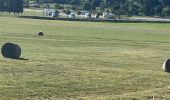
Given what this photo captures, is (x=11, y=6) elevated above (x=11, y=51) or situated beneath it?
situated beneath

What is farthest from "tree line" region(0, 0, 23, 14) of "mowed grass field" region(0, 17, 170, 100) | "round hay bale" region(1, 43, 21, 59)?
"round hay bale" region(1, 43, 21, 59)

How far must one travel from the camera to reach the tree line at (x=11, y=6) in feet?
561

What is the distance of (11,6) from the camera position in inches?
6905

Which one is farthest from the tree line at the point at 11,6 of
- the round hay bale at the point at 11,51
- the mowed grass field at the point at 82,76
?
the round hay bale at the point at 11,51

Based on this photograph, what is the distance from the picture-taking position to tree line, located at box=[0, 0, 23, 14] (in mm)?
170875

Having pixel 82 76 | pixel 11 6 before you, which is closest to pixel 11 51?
pixel 82 76

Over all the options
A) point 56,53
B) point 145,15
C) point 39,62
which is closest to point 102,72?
point 39,62

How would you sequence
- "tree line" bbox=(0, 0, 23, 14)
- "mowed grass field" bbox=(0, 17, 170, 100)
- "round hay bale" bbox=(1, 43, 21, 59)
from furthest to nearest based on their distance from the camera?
"tree line" bbox=(0, 0, 23, 14) < "round hay bale" bbox=(1, 43, 21, 59) < "mowed grass field" bbox=(0, 17, 170, 100)

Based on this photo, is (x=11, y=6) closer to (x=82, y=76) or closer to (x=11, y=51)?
(x=11, y=51)

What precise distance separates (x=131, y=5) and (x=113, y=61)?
15342 cm

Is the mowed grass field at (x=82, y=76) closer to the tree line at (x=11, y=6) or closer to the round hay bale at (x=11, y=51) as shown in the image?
the round hay bale at (x=11, y=51)

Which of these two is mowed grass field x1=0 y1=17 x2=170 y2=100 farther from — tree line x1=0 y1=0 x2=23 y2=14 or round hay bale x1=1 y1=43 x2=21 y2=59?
tree line x1=0 y1=0 x2=23 y2=14

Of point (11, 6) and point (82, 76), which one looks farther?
point (11, 6)

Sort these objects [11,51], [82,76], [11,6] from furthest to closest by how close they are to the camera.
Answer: [11,6], [11,51], [82,76]
